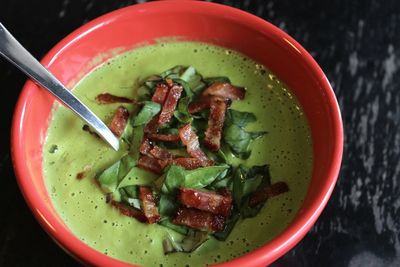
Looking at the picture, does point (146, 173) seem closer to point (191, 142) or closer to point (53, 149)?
point (191, 142)

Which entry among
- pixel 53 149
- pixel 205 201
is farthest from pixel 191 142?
pixel 53 149

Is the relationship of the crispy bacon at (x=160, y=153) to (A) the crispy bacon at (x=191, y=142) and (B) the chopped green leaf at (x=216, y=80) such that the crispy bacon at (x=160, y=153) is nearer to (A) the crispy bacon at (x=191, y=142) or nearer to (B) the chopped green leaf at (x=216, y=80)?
(A) the crispy bacon at (x=191, y=142)

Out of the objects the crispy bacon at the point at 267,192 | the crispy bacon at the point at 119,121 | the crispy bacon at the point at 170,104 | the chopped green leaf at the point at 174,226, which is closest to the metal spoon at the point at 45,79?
the crispy bacon at the point at 119,121

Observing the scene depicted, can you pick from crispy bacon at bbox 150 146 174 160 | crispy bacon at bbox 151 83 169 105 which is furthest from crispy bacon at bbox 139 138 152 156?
crispy bacon at bbox 151 83 169 105

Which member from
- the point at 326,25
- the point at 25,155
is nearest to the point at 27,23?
the point at 25,155

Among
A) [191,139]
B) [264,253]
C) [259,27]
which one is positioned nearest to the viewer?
[264,253]

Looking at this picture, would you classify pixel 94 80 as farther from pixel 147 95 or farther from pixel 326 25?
pixel 326 25
